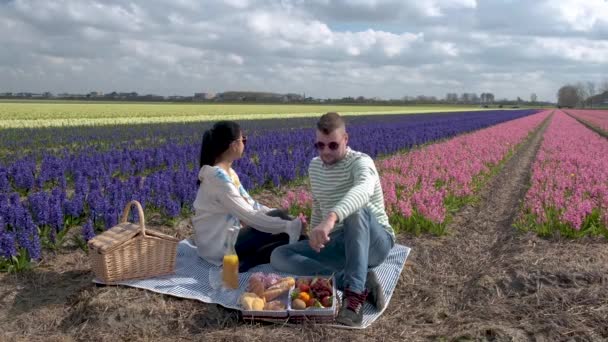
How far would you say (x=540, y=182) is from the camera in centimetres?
957

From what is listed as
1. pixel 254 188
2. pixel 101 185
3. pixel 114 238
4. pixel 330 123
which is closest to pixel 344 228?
pixel 330 123

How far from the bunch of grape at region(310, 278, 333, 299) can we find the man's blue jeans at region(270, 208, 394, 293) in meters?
0.15

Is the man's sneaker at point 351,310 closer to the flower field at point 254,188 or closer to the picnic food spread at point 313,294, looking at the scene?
the picnic food spread at point 313,294

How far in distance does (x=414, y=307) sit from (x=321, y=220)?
1.08 metres

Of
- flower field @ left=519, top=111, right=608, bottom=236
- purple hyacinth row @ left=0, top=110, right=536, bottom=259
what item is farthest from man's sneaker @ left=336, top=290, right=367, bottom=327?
flower field @ left=519, top=111, right=608, bottom=236

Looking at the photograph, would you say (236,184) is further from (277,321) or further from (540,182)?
(540,182)

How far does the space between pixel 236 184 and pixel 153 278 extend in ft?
3.66

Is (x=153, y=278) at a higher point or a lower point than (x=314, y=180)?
lower

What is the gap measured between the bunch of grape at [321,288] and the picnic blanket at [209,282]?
0.90 ft

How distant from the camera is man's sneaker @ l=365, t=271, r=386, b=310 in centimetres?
404

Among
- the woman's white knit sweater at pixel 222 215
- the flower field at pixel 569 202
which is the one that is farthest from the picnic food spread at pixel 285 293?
the flower field at pixel 569 202

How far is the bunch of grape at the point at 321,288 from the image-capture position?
3945mm

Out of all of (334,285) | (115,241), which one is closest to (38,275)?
(115,241)

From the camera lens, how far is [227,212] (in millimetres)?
4586
